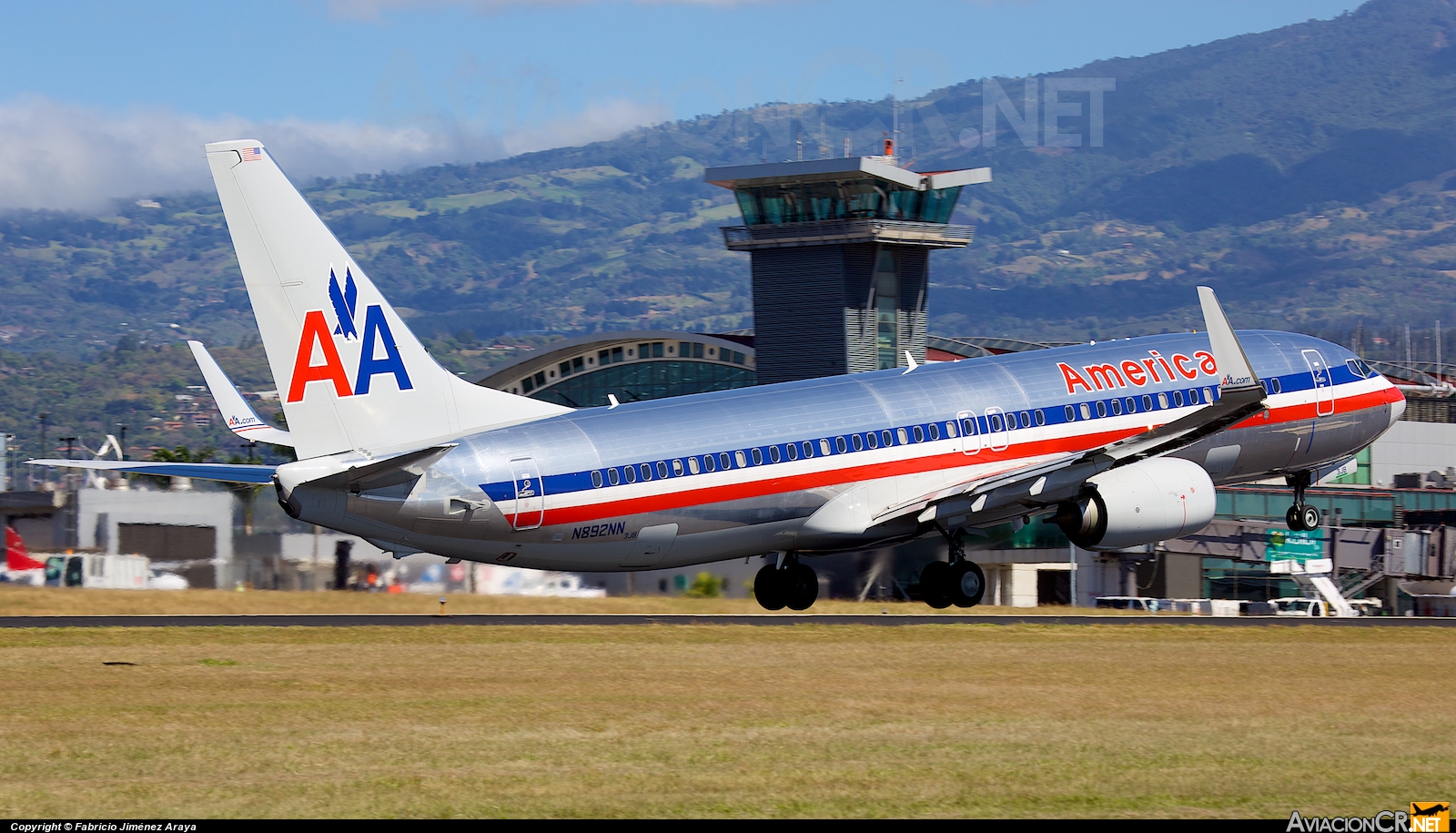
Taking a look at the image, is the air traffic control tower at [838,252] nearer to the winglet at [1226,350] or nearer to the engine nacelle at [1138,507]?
the engine nacelle at [1138,507]

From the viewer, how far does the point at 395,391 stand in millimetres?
31203

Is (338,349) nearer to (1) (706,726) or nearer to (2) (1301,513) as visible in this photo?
(1) (706,726)

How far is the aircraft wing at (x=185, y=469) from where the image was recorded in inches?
1210

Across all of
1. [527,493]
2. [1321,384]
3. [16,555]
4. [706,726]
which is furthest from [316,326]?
[16,555]

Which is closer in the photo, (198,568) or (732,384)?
(198,568)

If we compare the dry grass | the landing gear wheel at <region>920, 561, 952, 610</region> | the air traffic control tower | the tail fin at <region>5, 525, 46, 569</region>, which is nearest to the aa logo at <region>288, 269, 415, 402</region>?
the landing gear wheel at <region>920, 561, 952, 610</region>

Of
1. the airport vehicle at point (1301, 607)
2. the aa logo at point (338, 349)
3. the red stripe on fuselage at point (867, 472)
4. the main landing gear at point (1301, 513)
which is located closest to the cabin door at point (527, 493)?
the red stripe on fuselage at point (867, 472)

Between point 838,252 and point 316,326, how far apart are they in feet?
293

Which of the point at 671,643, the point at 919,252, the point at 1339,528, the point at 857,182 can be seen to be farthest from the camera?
the point at 919,252

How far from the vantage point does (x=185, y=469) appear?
3284cm
